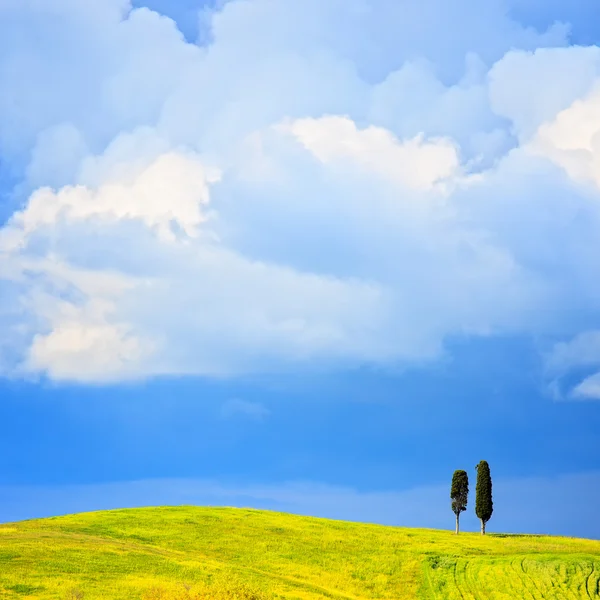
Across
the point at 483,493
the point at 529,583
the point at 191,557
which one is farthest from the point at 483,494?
the point at 191,557

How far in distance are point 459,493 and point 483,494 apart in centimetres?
348

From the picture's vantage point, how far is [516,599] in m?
66.4

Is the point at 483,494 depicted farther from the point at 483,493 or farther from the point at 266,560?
the point at 266,560

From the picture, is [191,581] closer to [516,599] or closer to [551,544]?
[516,599]

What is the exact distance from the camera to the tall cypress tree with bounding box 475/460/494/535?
102 metres

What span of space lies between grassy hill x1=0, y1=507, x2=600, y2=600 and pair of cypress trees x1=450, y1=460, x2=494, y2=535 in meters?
7.59

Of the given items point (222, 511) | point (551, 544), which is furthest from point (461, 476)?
point (222, 511)

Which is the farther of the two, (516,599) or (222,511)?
(222,511)

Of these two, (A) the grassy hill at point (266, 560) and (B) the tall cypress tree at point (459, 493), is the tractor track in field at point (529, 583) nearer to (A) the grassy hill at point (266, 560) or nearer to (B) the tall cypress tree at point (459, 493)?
(A) the grassy hill at point (266, 560)

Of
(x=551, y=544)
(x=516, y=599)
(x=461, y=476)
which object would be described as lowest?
(x=516, y=599)

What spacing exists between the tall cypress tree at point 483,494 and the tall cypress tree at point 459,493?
73.7 inches

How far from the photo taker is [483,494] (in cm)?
10344

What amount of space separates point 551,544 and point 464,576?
21801 millimetres

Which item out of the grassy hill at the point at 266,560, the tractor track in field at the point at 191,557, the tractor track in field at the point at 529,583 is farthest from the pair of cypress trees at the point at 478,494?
the tractor track in field at the point at 191,557
